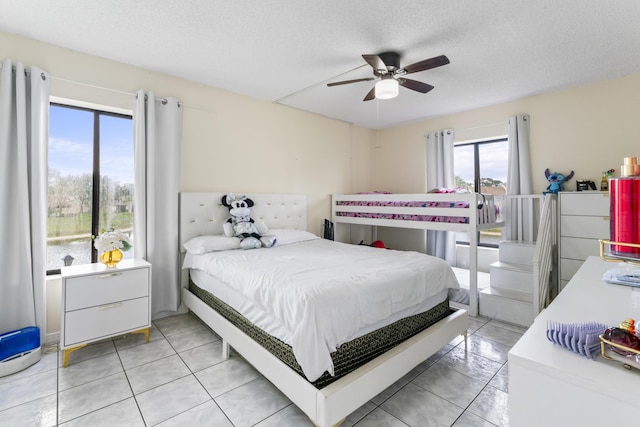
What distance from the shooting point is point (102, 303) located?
2.35m

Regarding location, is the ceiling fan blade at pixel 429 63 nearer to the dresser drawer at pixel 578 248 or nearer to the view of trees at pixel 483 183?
the dresser drawer at pixel 578 248

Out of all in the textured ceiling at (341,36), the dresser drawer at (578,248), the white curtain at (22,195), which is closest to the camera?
the textured ceiling at (341,36)

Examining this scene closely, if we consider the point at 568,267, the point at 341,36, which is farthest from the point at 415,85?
the point at 568,267

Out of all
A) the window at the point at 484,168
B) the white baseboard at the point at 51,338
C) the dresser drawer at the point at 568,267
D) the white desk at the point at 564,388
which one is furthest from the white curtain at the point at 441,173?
the white baseboard at the point at 51,338

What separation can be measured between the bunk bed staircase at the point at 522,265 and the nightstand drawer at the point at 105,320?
3.40 metres

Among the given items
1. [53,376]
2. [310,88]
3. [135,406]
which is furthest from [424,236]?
[53,376]

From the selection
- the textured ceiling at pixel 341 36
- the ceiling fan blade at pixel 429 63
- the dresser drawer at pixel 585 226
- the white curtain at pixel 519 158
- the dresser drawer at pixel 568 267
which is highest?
the textured ceiling at pixel 341 36

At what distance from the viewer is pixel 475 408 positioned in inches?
69.3

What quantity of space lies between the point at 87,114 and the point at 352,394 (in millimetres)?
3456

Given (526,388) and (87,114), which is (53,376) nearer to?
(87,114)

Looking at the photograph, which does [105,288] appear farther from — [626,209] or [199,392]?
[626,209]

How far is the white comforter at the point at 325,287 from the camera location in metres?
1.49

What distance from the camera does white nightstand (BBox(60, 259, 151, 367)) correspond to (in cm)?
221

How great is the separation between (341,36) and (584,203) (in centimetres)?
302
